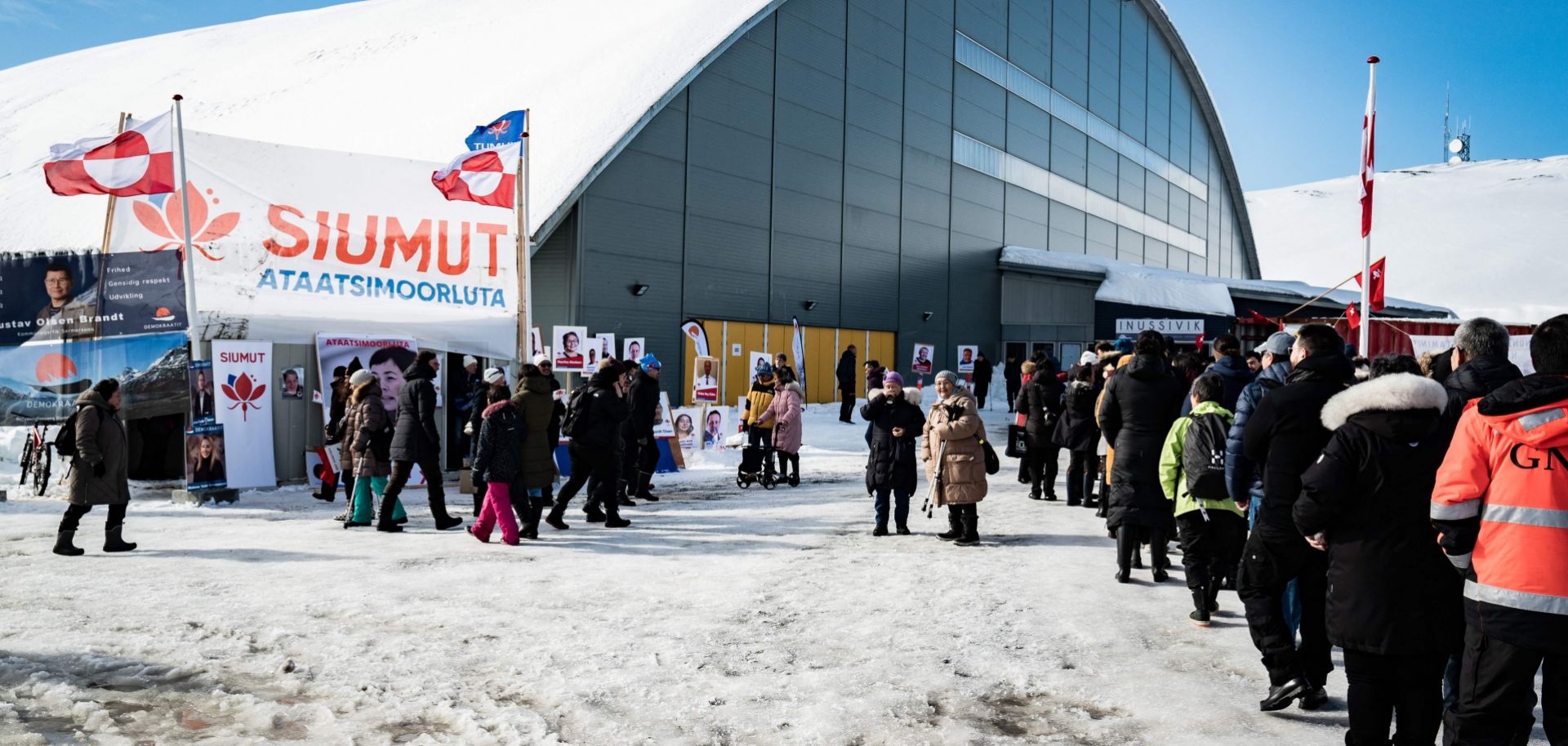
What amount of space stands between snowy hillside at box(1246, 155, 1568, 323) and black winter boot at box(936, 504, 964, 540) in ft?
239

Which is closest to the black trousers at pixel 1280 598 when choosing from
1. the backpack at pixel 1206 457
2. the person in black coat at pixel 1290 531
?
the person in black coat at pixel 1290 531

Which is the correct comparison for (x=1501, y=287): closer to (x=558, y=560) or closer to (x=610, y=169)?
(x=610, y=169)

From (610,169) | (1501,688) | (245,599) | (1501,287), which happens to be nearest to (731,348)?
(610,169)

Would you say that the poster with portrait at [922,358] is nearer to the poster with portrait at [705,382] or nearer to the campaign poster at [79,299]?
the poster with portrait at [705,382]

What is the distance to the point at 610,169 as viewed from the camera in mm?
21000

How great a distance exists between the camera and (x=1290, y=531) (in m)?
4.38

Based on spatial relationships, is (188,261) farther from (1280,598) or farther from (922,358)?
(922,358)

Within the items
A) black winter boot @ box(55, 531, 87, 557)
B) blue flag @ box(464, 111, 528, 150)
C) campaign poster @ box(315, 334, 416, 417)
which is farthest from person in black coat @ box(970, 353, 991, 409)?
black winter boot @ box(55, 531, 87, 557)

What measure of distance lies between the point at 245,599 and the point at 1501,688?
682 cm

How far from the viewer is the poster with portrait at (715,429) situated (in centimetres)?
1599

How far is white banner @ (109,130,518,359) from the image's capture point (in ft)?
39.5

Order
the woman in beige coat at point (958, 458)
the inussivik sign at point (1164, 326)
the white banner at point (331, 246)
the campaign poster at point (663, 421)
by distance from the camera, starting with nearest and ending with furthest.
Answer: the woman in beige coat at point (958, 458) < the white banner at point (331, 246) < the campaign poster at point (663, 421) < the inussivik sign at point (1164, 326)

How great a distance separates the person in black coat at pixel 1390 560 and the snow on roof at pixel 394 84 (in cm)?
1642

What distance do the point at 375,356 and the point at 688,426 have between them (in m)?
4.85
